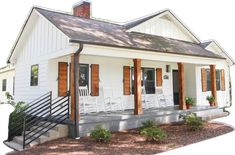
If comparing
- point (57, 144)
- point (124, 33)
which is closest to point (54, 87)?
point (57, 144)

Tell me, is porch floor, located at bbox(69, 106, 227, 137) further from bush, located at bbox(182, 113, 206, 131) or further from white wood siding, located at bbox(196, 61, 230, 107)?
white wood siding, located at bbox(196, 61, 230, 107)

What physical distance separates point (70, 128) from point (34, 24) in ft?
19.2

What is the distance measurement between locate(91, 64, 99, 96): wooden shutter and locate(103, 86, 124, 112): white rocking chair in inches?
19.1

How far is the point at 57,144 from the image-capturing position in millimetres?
6871

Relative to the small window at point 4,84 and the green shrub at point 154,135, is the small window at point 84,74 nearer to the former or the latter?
the green shrub at point 154,135

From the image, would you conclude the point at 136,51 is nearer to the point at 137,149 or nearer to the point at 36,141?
the point at 137,149

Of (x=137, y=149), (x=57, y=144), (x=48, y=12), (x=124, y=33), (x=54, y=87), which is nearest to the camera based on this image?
(x=137, y=149)

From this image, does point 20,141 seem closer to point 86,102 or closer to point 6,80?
point 86,102

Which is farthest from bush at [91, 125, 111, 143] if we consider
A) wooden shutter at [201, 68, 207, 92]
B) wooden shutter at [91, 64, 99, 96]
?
wooden shutter at [201, 68, 207, 92]

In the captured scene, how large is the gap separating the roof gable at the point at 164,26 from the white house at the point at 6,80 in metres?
10.3

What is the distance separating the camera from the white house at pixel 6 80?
17844mm

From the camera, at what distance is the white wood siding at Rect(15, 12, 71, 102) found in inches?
346

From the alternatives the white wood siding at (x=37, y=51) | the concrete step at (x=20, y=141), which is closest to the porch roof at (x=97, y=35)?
the white wood siding at (x=37, y=51)

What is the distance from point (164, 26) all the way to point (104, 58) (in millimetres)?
4518
